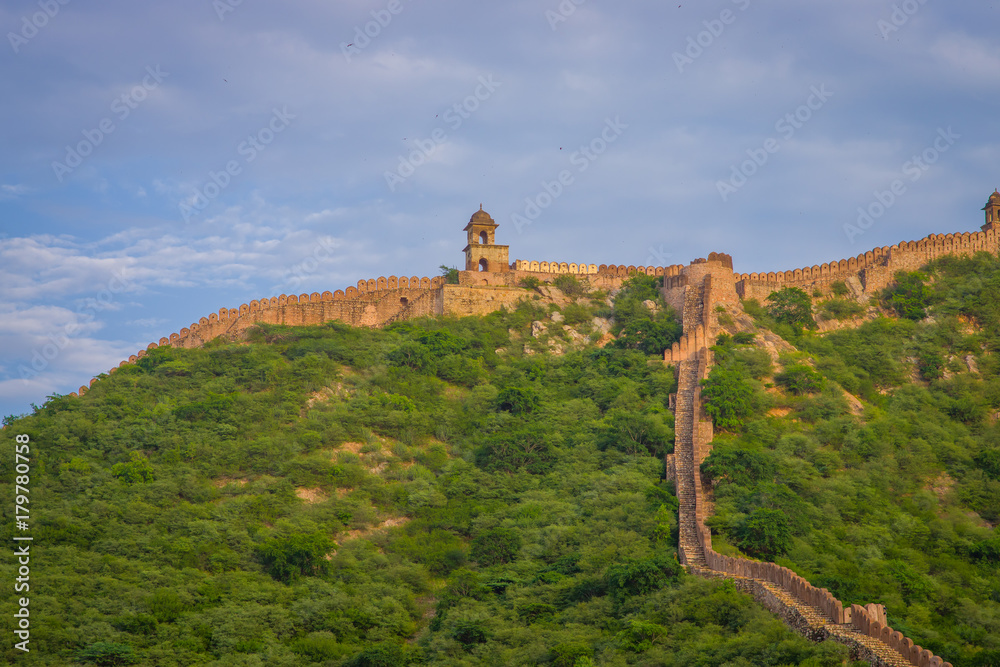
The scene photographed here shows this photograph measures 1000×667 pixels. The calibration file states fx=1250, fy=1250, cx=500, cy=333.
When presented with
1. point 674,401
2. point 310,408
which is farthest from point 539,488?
point 310,408

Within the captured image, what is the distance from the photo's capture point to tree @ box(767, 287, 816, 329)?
46.4 metres

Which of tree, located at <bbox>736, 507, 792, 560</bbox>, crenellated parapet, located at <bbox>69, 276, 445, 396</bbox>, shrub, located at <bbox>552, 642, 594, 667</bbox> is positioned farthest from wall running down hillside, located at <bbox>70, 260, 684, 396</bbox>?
shrub, located at <bbox>552, 642, 594, 667</bbox>

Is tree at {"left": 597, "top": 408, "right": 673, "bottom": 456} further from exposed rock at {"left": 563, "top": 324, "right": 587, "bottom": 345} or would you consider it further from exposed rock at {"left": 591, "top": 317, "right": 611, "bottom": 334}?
exposed rock at {"left": 591, "top": 317, "right": 611, "bottom": 334}

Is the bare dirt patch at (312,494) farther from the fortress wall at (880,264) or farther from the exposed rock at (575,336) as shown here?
the fortress wall at (880,264)

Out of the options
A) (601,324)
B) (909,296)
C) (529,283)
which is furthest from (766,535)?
(529,283)

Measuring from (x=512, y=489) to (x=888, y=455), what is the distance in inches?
436

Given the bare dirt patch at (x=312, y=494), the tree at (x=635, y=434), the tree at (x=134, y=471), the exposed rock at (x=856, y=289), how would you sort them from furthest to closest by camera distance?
1. the exposed rock at (x=856, y=289)
2. the tree at (x=635, y=434)
3. the tree at (x=134, y=471)
4. the bare dirt patch at (x=312, y=494)

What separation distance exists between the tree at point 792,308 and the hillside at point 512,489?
15 cm

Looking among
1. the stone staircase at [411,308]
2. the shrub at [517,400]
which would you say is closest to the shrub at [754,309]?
the shrub at [517,400]

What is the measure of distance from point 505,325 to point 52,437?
56.5 feet

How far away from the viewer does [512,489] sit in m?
37.0

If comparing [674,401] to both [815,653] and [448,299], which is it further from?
[815,653]

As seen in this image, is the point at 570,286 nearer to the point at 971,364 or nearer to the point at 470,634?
the point at 971,364

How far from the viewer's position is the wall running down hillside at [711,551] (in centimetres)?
2327
